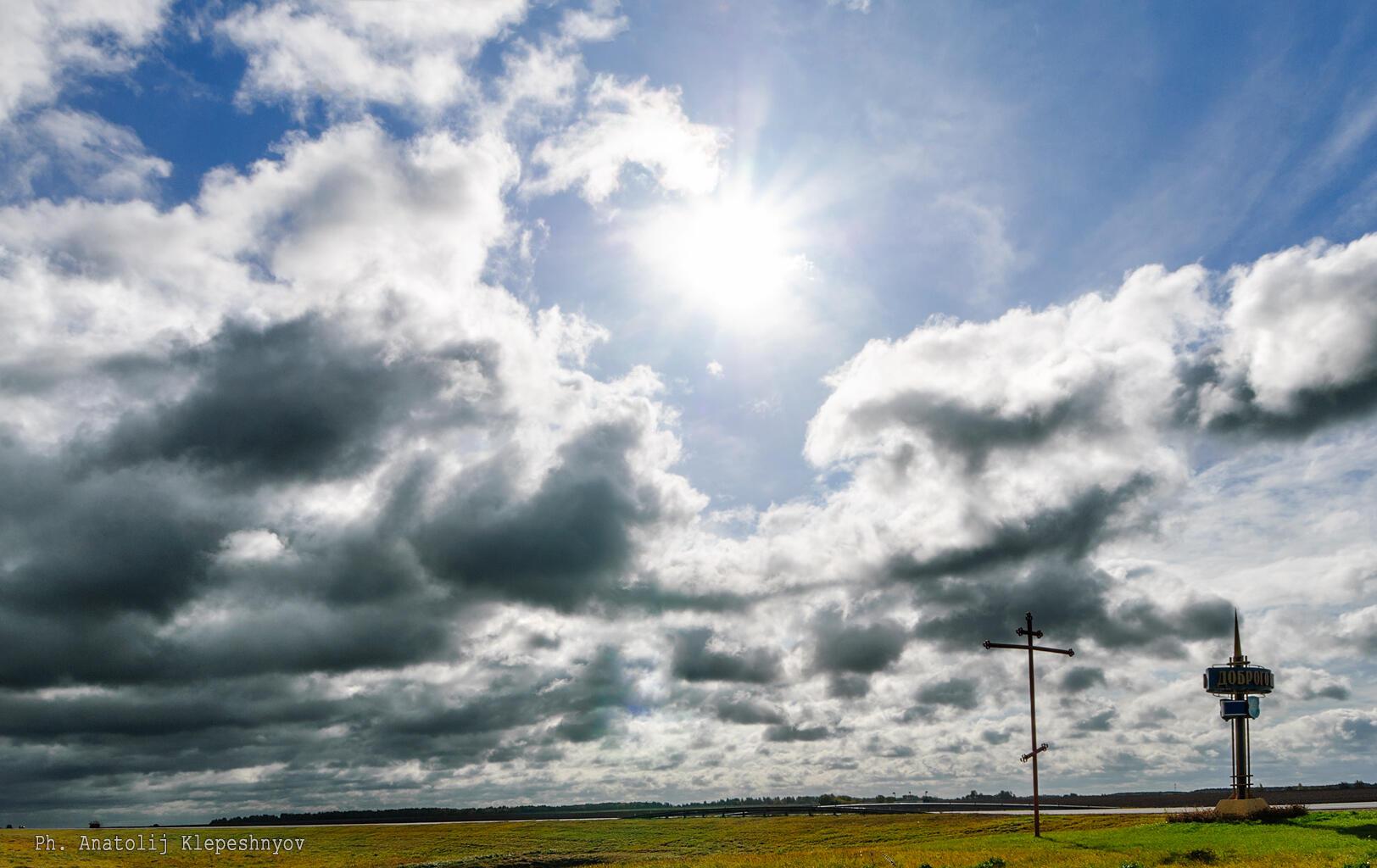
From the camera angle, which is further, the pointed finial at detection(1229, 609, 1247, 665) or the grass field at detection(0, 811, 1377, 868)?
the pointed finial at detection(1229, 609, 1247, 665)

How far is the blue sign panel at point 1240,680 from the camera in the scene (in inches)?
2763

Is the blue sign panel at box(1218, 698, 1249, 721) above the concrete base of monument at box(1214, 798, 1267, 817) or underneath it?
above

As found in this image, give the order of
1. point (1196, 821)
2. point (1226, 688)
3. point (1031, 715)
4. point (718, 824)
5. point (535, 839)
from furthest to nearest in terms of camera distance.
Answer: point (718, 824), point (535, 839), point (1226, 688), point (1196, 821), point (1031, 715)

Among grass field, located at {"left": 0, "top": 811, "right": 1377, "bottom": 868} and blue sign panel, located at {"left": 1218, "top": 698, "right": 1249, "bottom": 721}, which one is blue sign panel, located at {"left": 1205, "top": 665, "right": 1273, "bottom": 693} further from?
grass field, located at {"left": 0, "top": 811, "right": 1377, "bottom": 868}

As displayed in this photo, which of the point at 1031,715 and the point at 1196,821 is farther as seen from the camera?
the point at 1196,821

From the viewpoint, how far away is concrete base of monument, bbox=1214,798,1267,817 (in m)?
62.0

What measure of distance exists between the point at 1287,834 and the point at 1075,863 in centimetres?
2017

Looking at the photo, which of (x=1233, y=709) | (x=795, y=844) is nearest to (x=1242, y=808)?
(x=1233, y=709)

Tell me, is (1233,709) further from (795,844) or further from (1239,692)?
(795,844)

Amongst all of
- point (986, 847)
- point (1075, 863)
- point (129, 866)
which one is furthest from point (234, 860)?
point (1075, 863)

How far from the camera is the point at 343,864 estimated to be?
92750 mm

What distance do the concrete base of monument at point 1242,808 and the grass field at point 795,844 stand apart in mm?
2600

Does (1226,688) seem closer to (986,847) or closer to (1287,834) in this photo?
(1287,834)

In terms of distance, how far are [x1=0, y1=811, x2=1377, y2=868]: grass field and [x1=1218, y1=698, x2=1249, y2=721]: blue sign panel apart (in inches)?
332
